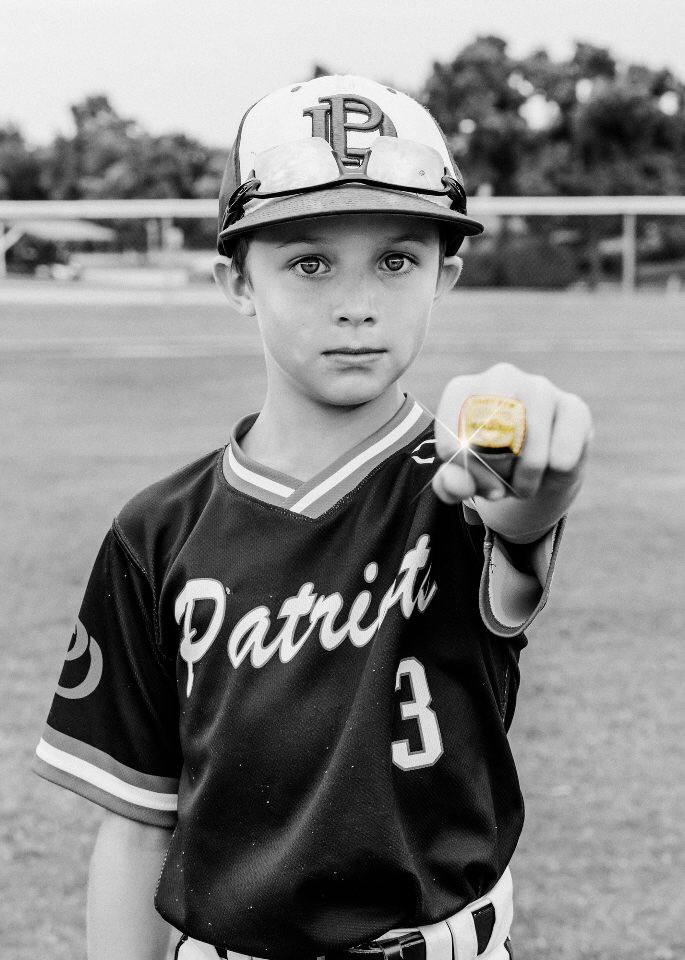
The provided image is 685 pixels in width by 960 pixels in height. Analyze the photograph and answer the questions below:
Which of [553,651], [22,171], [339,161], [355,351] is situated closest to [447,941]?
[355,351]

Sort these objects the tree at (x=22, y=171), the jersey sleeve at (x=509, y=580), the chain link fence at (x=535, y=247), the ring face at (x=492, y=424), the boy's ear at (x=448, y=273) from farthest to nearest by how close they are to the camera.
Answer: the tree at (x=22, y=171) → the chain link fence at (x=535, y=247) → the boy's ear at (x=448, y=273) → the jersey sleeve at (x=509, y=580) → the ring face at (x=492, y=424)

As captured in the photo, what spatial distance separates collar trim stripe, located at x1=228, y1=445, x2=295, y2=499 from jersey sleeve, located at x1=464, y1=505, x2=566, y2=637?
0.24m

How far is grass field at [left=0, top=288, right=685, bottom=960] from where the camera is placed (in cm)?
296

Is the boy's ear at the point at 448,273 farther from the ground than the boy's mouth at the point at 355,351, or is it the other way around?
the boy's ear at the point at 448,273

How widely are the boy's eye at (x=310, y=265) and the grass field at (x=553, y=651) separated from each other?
6.14 ft

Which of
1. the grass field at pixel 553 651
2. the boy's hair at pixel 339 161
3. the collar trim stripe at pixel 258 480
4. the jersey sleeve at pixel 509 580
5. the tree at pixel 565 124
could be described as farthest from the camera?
the tree at pixel 565 124

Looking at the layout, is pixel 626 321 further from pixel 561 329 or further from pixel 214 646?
pixel 214 646

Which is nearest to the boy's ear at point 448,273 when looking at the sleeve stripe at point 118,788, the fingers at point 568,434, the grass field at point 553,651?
the fingers at point 568,434

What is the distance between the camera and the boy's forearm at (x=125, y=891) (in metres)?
1.66

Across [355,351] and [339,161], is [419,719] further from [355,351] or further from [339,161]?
[339,161]

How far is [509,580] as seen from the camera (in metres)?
1.36

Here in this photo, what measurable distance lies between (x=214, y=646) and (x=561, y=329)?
1902 cm

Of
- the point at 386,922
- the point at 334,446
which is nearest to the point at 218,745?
the point at 386,922

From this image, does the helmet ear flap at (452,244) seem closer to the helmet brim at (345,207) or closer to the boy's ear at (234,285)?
the helmet brim at (345,207)
